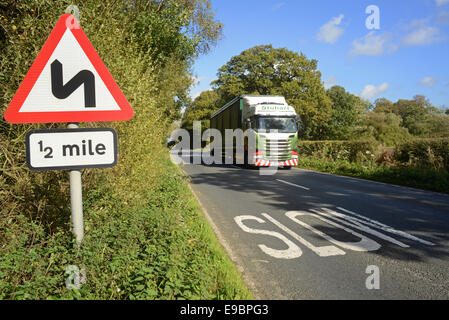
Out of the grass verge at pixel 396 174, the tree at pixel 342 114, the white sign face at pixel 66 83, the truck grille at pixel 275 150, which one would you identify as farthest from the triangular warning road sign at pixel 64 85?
the tree at pixel 342 114

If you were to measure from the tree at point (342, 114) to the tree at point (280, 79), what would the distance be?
18597 mm

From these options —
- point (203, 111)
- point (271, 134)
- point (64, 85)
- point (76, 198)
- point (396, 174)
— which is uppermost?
point (203, 111)

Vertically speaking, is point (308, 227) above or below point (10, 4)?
below

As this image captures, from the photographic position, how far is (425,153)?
45.0 ft

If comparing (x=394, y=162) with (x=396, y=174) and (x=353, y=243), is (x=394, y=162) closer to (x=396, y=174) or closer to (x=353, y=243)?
(x=396, y=174)

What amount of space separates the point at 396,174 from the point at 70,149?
1362 centimetres

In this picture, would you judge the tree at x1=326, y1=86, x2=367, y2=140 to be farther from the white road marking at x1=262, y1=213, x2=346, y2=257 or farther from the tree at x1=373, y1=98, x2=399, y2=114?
the white road marking at x1=262, y1=213, x2=346, y2=257

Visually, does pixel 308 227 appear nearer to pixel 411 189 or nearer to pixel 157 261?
pixel 157 261

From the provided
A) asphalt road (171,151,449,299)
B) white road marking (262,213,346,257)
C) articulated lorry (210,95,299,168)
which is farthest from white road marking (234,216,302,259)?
articulated lorry (210,95,299,168)

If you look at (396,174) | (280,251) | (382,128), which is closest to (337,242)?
(280,251)

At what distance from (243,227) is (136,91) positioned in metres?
3.26

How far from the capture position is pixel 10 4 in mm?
4914
